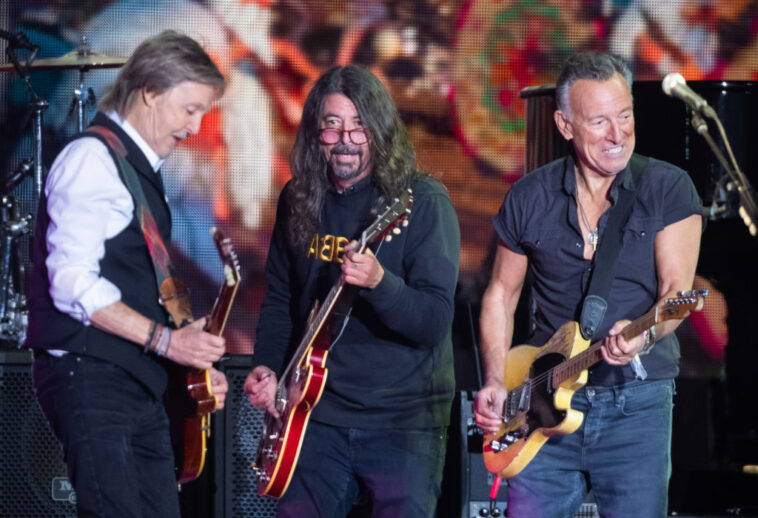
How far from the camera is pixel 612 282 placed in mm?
3016

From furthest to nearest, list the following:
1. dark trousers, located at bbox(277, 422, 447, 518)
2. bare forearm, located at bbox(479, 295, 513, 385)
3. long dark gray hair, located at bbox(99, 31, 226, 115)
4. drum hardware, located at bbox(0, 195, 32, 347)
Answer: drum hardware, located at bbox(0, 195, 32, 347) → bare forearm, located at bbox(479, 295, 513, 385) → dark trousers, located at bbox(277, 422, 447, 518) → long dark gray hair, located at bbox(99, 31, 226, 115)

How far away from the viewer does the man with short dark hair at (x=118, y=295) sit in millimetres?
2570

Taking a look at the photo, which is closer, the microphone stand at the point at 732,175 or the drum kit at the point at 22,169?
the microphone stand at the point at 732,175

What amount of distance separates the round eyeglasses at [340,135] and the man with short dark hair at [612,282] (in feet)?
1.87

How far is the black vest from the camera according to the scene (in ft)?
8.61

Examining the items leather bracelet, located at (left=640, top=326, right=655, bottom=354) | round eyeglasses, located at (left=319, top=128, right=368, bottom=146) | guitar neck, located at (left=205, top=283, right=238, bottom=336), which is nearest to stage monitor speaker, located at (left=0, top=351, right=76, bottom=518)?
guitar neck, located at (left=205, top=283, right=238, bottom=336)

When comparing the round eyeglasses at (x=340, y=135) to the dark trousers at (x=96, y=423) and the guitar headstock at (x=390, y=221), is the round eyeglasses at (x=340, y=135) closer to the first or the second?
the guitar headstock at (x=390, y=221)

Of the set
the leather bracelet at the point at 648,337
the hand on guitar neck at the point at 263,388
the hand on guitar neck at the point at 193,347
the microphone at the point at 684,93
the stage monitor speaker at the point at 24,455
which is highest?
the microphone at the point at 684,93

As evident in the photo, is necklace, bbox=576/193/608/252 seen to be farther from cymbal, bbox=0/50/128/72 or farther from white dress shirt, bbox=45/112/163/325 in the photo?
cymbal, bbox=0/50/128/72

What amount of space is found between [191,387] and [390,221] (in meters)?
0.83

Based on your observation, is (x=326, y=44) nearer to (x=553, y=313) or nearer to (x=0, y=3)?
(x=0, y=3)


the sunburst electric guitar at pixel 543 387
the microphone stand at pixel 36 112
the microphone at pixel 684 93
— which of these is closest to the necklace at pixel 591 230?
the sunburst electric guitar at pixel 543 387

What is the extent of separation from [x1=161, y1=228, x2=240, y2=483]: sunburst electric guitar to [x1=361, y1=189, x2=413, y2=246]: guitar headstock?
0.44 meters

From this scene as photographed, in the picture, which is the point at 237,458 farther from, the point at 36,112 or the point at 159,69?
the point at 36,112
